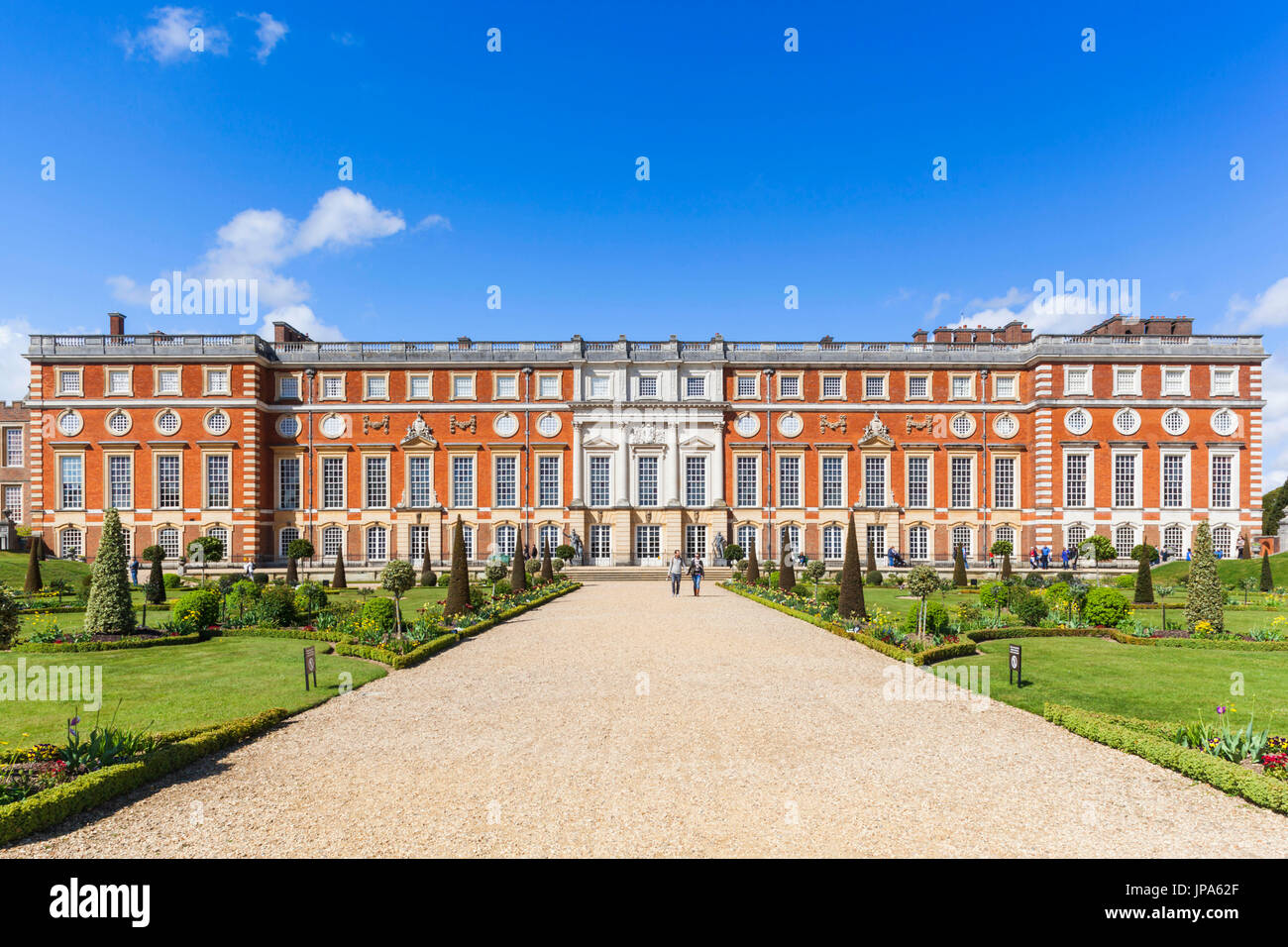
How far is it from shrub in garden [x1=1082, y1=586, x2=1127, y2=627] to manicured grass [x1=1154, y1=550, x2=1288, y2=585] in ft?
50.2

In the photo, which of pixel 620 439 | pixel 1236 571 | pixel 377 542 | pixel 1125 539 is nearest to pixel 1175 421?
pixel 1125 539

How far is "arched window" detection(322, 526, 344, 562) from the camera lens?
39375 mm

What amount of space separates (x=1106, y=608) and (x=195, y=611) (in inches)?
799

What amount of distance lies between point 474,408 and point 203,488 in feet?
48.9

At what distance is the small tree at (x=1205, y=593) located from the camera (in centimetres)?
1484

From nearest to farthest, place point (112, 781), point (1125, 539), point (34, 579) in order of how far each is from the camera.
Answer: point (112, 781)
point (34, 579)
point (1125, 539)

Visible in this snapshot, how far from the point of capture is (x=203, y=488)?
3806cm

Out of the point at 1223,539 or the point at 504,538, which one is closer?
the point at 1223,539

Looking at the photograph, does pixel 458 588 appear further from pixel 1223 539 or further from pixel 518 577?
pixel 1223 539

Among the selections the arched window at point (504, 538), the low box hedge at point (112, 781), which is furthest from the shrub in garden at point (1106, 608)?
the arched window at point (504, 538)

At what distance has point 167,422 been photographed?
38188 mm

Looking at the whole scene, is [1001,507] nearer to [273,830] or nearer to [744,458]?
[744,458]

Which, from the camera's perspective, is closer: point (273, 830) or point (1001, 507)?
point (273, 830)
